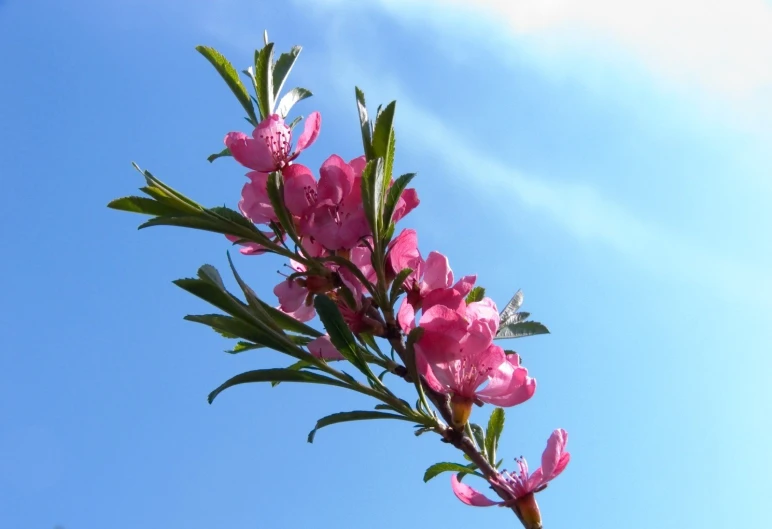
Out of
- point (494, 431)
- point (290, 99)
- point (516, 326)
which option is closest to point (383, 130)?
point (290, 99)

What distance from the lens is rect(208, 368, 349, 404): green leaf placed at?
1843 millimetres

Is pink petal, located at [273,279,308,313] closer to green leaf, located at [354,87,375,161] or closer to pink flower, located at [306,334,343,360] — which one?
pink flower, located at [306,334,343,360]

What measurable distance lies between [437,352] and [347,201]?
1.63 ft

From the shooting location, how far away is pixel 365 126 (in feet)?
6.56

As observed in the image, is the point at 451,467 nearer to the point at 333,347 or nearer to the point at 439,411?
the point at 439,411

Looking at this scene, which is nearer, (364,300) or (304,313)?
(364,300)

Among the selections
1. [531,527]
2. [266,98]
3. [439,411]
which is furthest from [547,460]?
[266,98]

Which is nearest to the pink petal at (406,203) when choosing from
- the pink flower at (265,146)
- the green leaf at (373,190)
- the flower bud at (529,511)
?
the green leaf at (373,190)

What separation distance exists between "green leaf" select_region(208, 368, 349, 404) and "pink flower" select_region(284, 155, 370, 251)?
362mm

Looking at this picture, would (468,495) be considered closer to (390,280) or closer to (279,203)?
(390,280)

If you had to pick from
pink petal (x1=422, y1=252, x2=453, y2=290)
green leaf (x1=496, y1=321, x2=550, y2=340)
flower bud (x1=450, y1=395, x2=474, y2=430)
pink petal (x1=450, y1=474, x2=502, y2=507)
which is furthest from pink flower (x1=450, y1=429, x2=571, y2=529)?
pink petal (x1=422, y1=252, x2=453, y2=290)

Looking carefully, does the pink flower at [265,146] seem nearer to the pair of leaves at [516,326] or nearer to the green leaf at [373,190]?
the green leaf at [373,190]

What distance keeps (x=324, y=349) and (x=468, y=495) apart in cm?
56

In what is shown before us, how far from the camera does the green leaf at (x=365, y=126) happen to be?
1.97 meters
